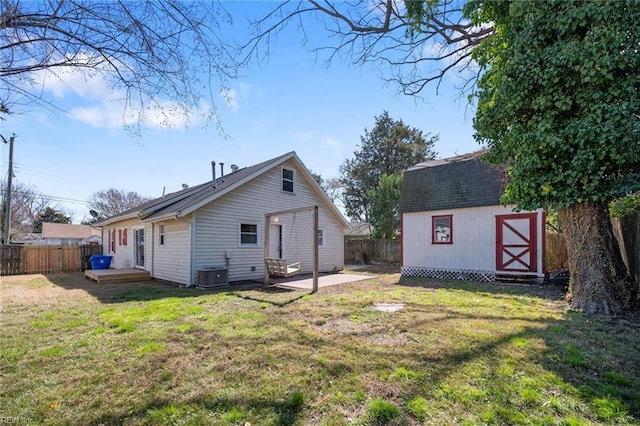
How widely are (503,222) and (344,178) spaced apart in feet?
71.3

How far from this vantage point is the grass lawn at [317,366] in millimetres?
2805

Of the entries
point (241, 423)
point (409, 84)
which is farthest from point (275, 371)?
point (409, 84)

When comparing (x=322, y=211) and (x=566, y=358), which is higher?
(x=322, y=211)

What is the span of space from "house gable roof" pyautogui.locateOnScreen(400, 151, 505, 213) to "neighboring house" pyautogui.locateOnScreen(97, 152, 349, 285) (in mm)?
3629

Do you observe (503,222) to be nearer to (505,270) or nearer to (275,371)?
(505,270)

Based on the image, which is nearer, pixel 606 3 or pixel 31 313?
pixel 606 3

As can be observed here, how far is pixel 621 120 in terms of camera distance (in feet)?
18.5

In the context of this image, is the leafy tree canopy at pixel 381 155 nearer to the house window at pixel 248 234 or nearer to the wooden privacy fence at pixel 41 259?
the house window at pixel 248 234

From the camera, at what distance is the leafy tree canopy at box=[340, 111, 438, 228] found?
29984 millimetres

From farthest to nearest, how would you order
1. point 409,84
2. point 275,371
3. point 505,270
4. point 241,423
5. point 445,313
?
1. point 505,270
2. point 409,84
3. point 445,313
4. point 275,371
5. point 241,423

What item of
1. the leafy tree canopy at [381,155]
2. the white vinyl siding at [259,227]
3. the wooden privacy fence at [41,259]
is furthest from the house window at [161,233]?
the leafy tree canopy at [381,155]

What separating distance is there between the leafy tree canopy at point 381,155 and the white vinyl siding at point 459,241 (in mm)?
15931

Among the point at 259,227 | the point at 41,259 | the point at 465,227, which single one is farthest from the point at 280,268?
the point at 41,259

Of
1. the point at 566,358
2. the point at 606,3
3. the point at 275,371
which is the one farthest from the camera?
the point at 606,3
